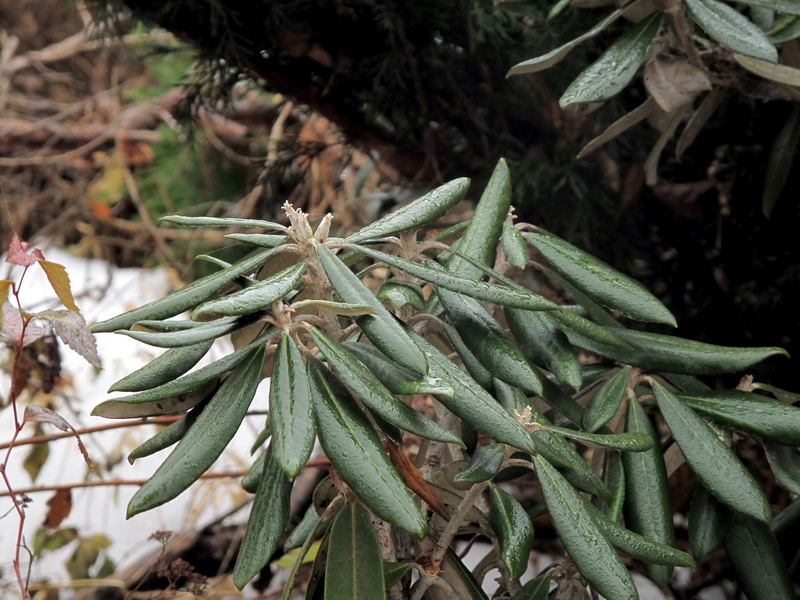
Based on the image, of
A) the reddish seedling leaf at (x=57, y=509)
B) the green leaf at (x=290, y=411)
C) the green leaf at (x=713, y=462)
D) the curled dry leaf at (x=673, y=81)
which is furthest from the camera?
the reddish seedling leaf at (x=57, y=509)

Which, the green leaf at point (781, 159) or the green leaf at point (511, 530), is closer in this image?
the green leaf at point (511, 530)

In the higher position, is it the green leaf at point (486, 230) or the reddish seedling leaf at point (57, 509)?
the green leaf at point (486, 230)

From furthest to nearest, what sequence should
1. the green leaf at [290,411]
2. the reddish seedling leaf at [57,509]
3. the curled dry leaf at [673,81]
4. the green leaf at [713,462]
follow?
the reddish seedling leaf at [57,509], the curled dry leaf at [673,81], the green leaf at [713,462], the green leaf at [290,411]

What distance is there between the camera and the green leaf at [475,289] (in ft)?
1.43

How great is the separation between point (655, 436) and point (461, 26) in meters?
0.55

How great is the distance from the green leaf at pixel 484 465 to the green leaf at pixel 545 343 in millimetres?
65

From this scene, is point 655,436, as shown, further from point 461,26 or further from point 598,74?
point 461,26

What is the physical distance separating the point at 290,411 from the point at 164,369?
0.40 feet

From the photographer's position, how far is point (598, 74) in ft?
1.91

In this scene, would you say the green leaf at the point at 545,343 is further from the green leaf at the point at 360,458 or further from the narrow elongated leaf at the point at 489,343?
the green leaf at the point at 360,458

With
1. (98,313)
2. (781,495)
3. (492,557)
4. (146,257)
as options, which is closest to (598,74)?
(492,557)

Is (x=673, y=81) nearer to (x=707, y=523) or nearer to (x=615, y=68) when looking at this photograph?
(x=615, y=68)

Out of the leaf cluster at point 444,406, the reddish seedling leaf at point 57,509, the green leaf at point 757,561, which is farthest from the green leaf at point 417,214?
the reddish seedling leaf at point 57,509

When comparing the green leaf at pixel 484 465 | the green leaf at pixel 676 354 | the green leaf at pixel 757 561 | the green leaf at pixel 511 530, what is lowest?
the green leaf at pixel 757 561
